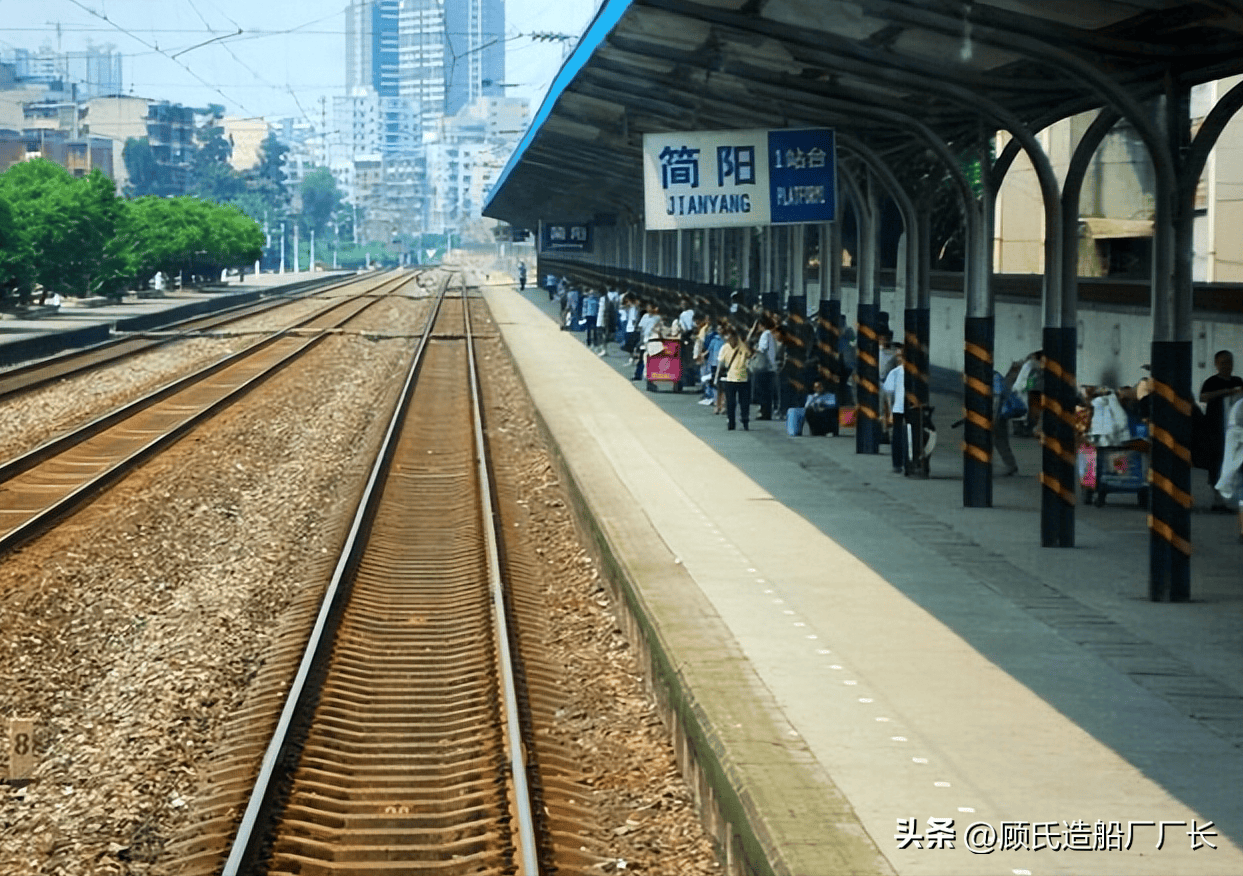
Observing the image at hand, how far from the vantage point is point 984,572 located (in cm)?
1426

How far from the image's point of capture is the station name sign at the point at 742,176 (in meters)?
20.3

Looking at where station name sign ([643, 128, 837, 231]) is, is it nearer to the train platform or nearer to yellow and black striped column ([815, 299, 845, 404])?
the train platform

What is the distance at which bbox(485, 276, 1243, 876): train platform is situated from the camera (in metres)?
7.64

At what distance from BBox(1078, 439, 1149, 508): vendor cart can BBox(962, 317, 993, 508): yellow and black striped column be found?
91 centimetres

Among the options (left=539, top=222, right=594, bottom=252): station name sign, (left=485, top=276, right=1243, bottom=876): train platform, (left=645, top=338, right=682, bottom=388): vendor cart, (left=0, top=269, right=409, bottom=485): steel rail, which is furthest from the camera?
(left=539, top=222, right=594, bottom=252): station name sign

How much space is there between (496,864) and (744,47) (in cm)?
1027

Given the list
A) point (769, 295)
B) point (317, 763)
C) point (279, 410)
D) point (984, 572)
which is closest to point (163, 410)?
point (279, 410)

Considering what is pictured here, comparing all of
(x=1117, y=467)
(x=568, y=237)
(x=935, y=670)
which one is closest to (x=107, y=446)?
(x=1117, y=467)

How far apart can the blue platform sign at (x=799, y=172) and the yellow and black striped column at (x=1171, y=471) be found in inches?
306

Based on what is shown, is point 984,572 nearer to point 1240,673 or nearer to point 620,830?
point 1240,673

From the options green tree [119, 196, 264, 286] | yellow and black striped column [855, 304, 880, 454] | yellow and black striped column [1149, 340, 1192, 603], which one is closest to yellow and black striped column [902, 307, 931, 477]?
yellow and black striped column [855, 304, 880, 454]

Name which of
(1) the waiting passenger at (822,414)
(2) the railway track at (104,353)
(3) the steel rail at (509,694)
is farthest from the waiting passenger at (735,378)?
(2) the railway track at (104,353)

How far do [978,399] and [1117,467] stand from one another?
1.39m

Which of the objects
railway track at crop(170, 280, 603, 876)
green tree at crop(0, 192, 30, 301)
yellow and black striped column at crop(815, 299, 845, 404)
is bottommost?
railway track at crop(170, 280, 603, 876)
